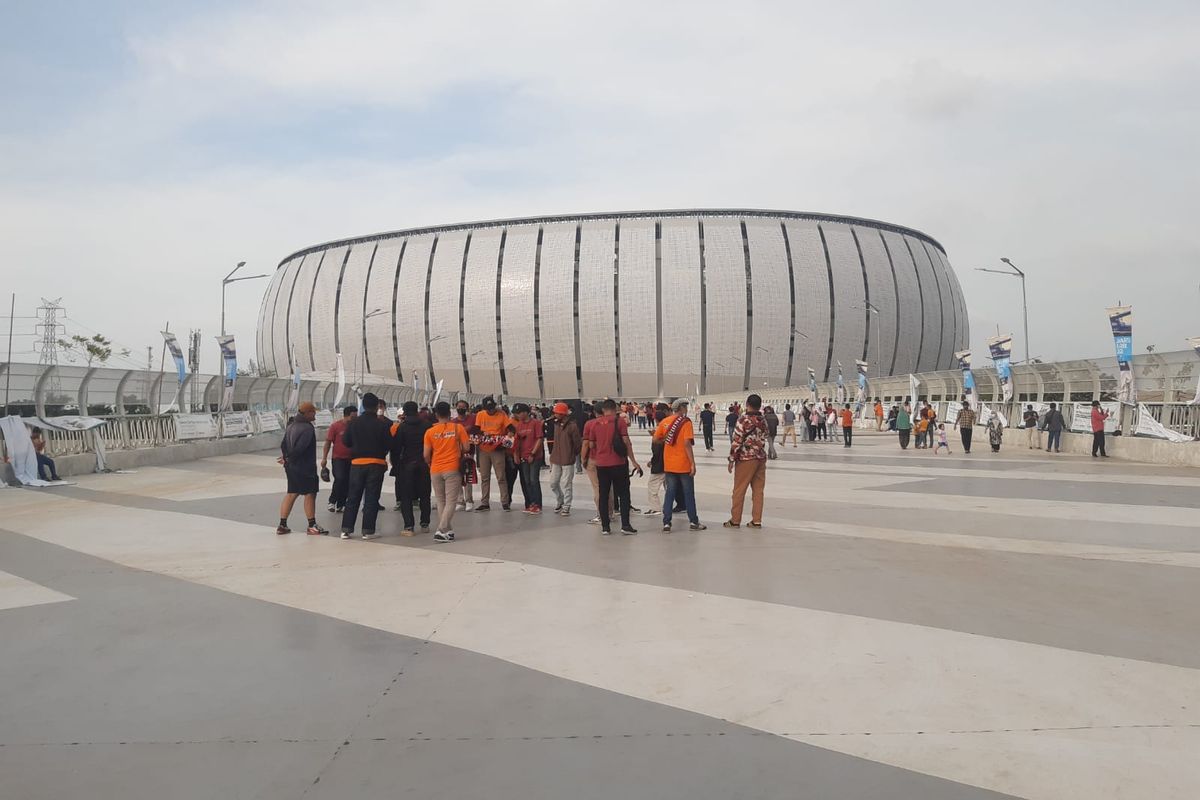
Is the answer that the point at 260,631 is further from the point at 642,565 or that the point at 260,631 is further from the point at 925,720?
the point at 925,720

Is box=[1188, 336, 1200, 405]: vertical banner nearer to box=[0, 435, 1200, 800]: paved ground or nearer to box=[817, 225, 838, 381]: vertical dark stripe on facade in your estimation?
box=[0, 435, 1200, 800]: paved ground

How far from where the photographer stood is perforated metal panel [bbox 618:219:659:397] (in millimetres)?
89062

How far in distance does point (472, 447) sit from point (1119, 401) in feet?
53.6

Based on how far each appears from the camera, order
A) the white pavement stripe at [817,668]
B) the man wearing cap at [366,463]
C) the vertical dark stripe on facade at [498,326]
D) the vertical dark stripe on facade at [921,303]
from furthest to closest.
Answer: the vertical dark stripe on facade at [921,303], the vertical dark stripe on facade at [498,326], the man wearing cap at [366,463], the white pavement stripe at [817,668]

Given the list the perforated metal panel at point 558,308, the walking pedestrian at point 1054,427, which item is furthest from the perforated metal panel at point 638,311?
the walking pedestrian at point 1054,427

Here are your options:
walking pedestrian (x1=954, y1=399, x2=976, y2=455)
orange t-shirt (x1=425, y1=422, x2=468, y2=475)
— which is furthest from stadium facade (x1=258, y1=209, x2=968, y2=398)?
orange t-shirt (x1=425, y1=422, x2=468, y2=475)

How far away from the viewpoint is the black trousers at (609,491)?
9.88 meters

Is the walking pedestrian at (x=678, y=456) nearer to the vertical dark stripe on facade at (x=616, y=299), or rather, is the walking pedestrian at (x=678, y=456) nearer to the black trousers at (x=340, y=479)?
the black trousers at (x=340, y=479)

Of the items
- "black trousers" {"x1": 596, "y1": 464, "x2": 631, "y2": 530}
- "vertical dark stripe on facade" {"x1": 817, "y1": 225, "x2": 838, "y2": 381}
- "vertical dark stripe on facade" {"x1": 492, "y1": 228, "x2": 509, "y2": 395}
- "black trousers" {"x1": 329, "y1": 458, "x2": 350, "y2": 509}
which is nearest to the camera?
"black trousers" {"x1": 596, "y1": 464, "x2": 631, "y2": 530}

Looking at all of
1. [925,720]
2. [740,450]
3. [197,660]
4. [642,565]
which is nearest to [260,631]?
[197,660]

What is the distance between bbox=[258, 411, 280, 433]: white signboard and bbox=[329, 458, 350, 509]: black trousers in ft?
57.7

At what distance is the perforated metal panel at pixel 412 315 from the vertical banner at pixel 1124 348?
80.4 metres

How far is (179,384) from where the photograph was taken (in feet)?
73.1

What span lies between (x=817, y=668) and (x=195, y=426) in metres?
21.9
